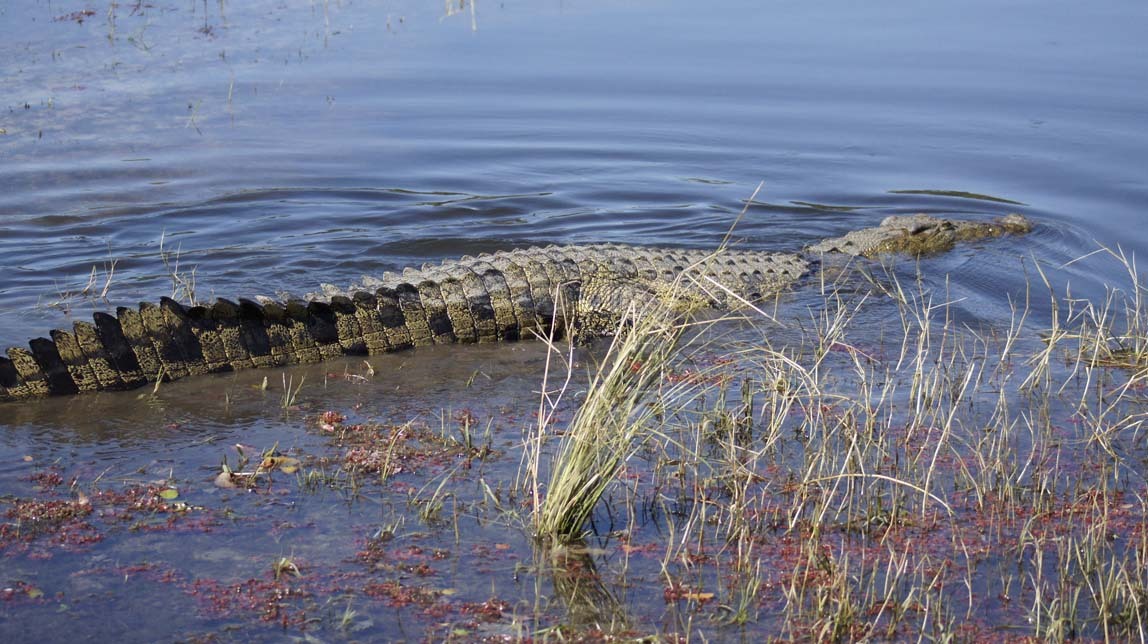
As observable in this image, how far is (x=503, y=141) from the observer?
10.4 meters

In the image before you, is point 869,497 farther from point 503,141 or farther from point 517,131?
point 517,131

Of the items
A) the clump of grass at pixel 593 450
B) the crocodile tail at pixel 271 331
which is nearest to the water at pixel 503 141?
the crocodile tail at pixel 271 331

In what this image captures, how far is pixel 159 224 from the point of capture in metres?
8.23

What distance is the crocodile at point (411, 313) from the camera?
518 centimetres

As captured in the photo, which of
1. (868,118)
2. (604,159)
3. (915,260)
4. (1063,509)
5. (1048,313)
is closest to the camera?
(1063,509)

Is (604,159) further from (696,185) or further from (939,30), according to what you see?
(939,30)

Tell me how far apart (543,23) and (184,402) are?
33.4 feet

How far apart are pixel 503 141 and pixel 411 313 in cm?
459

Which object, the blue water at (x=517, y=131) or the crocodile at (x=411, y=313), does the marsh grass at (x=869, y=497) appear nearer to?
the crocodile at (x=411, y=313)

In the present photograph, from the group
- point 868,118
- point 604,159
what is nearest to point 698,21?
point 868,118

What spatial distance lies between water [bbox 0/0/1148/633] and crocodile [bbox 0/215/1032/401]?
0.69ft

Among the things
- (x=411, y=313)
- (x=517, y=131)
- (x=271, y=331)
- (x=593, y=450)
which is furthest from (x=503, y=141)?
(x=593, y=450)

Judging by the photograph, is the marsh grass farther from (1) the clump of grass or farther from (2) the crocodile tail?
(2) the crocodile tail

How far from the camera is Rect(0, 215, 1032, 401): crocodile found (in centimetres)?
518
